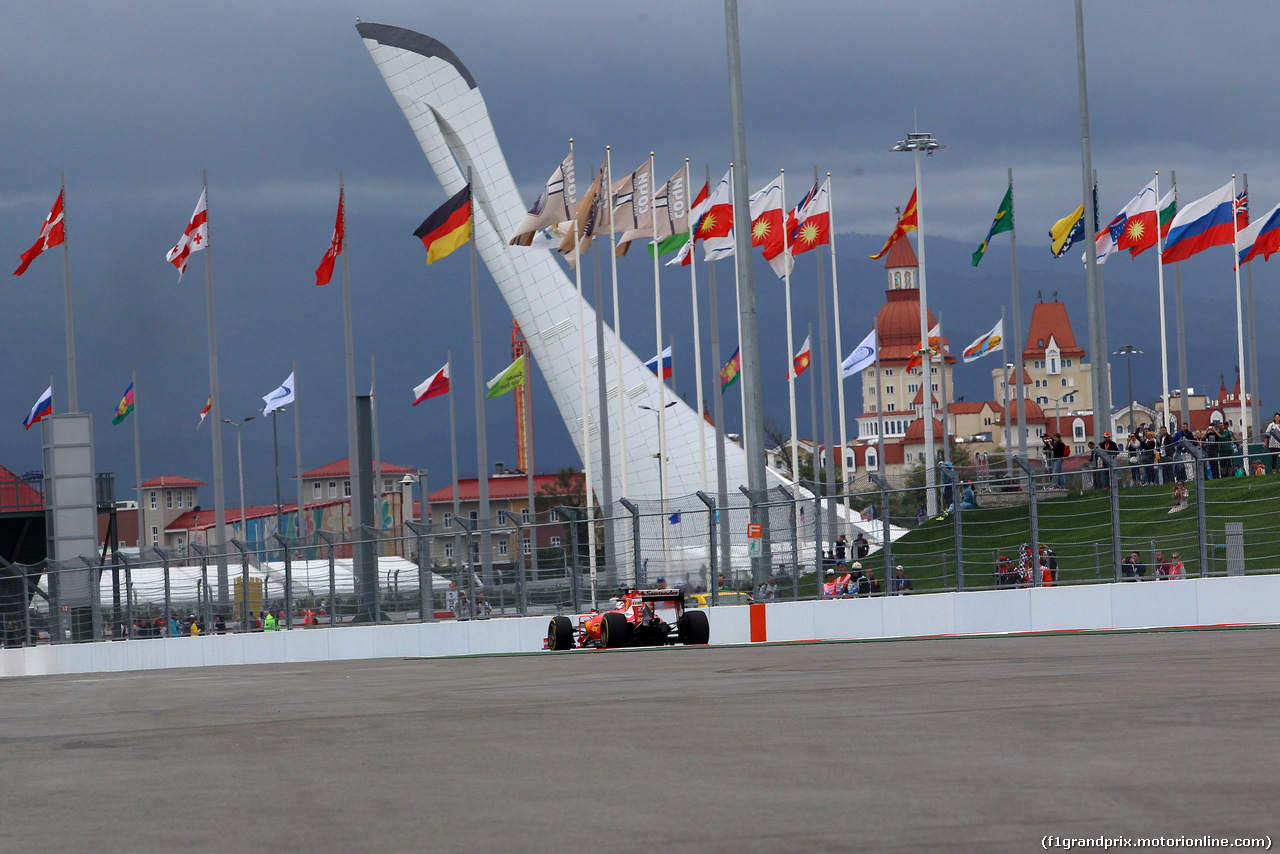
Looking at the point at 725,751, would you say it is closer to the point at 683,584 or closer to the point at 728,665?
the point at 728,665

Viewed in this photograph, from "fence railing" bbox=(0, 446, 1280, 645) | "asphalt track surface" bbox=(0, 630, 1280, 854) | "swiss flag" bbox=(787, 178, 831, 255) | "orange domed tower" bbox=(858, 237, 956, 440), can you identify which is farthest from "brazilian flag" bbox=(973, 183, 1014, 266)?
"orange domed tower" bbox=(858, 237, 956, 440)

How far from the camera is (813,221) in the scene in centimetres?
3516

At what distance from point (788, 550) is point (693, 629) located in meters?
2.19

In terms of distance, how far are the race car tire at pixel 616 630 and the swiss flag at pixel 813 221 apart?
17888mm

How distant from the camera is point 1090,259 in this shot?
2745 cm

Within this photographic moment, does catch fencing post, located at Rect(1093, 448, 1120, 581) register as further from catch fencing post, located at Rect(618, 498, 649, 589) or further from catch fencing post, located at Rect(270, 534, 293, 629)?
catch fencing post, located at Rect(270, 534, 293, 629)

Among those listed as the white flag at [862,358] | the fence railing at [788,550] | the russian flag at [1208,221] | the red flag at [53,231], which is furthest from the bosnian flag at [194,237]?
the russian flag at [1208,221]

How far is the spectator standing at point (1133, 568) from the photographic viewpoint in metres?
18.4

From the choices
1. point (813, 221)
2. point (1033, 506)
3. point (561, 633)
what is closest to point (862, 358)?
point (813, 221)

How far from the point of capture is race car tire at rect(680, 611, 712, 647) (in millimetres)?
18422

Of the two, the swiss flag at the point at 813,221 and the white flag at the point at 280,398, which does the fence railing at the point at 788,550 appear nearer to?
the swiss flag at the point at 813,221

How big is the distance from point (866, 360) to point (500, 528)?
1885 cm

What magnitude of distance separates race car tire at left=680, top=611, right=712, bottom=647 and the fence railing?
1.76 m

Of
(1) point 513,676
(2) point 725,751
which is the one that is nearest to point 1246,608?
(1) point 513,676
